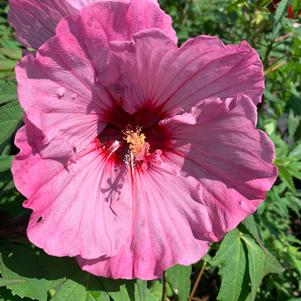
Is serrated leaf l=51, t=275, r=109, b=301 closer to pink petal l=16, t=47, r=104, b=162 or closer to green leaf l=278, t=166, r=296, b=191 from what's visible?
pink petal l=16, t=47, r=104, b=162

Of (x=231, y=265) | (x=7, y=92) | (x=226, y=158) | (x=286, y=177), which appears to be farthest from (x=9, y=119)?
(x=286, y=177)

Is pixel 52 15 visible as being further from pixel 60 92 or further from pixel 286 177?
pixel 286 177

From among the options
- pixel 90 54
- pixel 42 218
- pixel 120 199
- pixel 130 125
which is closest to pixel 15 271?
pixel 42 218

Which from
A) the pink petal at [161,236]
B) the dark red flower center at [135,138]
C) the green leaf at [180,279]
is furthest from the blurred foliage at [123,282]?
the dark red flower center at [135,138]

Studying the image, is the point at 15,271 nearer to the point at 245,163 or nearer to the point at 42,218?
the point at 42,218

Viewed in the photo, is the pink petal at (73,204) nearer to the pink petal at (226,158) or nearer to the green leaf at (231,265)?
the pink petal at (226,158)
